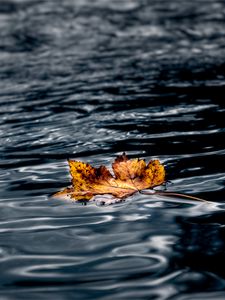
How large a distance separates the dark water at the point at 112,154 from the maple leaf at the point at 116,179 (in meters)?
0.07

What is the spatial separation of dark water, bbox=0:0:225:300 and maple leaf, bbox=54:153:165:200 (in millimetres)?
67

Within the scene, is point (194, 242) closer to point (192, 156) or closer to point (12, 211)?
point (12, 211)

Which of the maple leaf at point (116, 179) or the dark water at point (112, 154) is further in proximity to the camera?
the maple leaf at point (116, 179)

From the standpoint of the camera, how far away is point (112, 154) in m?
2.40

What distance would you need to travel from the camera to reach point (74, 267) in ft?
4.72

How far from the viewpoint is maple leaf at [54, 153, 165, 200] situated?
1.88 m

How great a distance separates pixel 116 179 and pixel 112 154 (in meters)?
0.48

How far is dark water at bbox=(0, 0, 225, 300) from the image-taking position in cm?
140

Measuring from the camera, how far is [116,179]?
6.31 feet

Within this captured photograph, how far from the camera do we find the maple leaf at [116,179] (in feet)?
6.18

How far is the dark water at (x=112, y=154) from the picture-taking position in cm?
140

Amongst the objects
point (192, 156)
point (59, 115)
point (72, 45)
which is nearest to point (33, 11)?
point (72, 45)

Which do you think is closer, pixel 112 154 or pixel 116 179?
pixel 116 179

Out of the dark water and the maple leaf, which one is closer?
the dark water
